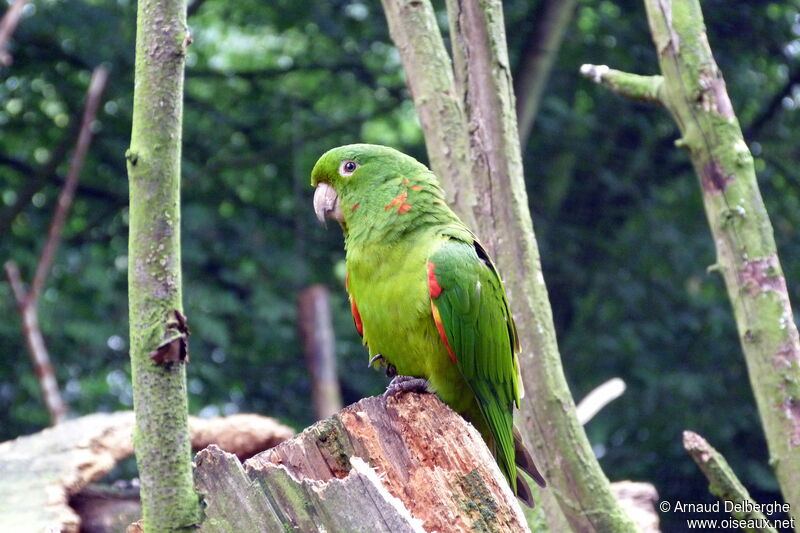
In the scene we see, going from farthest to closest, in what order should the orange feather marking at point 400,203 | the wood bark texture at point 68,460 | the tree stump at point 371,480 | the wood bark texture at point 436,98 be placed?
1. the wood bark texture at point 436,98
2. the wood bark texture at point 68,460
3. the orange feather marking at point 400,203
4. the tree stump at point 371,480

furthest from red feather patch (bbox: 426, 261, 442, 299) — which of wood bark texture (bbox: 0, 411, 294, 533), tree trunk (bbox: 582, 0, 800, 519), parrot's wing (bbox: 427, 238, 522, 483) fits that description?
wood bark texture (bbox: 0, 411, 294, 533)

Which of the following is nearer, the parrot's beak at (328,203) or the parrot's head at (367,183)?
the parrot's head at (367,183)

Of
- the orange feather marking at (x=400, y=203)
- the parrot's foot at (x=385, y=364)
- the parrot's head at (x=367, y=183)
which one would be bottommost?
the parrot's foot at (x=385, y=364)

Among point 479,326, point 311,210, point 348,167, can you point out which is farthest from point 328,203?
point 311,210

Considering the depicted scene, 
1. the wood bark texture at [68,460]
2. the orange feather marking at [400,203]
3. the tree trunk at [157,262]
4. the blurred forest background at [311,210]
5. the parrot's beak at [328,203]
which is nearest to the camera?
the tree trunk at [157,262]

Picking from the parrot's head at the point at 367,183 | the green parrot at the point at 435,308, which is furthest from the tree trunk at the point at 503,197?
the parrot's head at the point at 367,183

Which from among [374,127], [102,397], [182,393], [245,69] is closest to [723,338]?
[374,127]

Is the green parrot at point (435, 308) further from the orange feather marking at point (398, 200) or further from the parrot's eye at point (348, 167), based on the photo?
the parrot's eye at point (348, 167)

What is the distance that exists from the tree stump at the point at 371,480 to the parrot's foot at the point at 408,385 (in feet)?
0.71

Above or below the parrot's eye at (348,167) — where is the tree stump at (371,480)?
below

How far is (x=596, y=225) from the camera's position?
31.4ft

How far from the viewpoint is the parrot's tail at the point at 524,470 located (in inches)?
130

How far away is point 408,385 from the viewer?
319cm

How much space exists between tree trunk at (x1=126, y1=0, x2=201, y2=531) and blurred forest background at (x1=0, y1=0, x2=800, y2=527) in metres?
5.94
